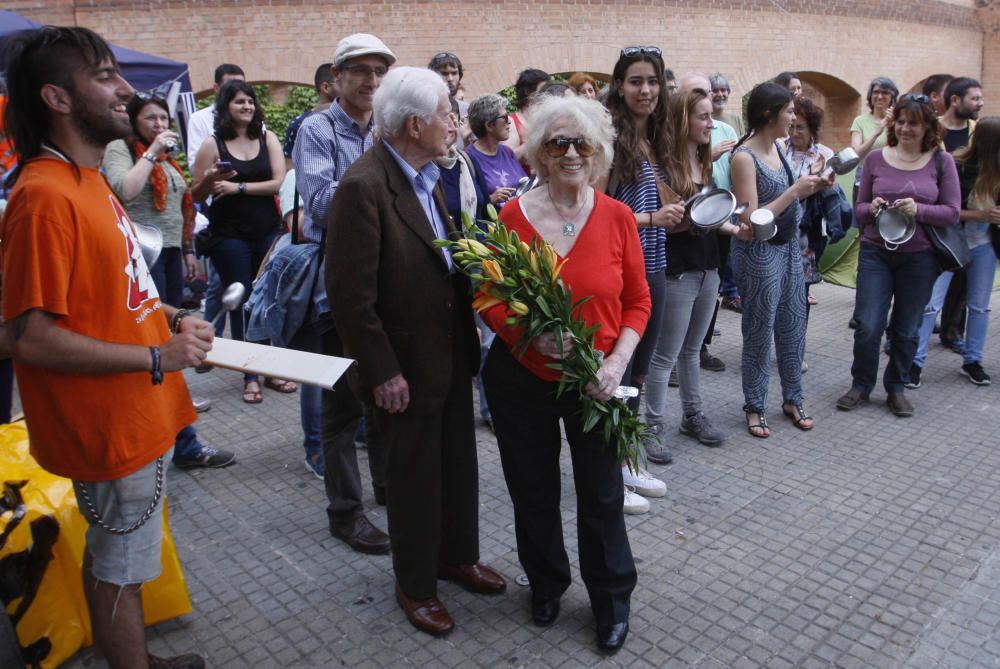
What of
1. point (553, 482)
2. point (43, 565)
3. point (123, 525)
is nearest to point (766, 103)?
point (553, 482)

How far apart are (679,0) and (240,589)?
1255cm

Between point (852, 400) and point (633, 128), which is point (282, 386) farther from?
point (852, 400)

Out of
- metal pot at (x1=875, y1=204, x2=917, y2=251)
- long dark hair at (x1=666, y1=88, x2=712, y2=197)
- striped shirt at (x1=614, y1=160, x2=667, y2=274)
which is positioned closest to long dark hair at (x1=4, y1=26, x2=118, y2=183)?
striped shirt at (x1=614, y1=160, x2=667, y2=274)

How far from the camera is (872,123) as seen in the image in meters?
8.95

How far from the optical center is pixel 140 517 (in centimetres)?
252

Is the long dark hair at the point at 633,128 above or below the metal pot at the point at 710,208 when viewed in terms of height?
above

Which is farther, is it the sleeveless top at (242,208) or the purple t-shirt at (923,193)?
the sleeveless top at (242,208)

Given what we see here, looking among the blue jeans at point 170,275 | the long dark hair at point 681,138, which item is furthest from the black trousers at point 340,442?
the long dark hair at point 681,138

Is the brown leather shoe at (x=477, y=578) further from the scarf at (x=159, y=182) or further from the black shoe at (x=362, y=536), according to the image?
the scarf at (x=159, y=182)

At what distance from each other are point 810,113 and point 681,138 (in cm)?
251

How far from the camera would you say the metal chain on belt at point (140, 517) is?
8.10ft

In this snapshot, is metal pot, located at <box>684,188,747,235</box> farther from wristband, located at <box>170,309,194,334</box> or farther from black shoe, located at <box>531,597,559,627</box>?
wristband, located at <box>170,309,194,334</box>

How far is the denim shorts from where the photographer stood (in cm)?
245

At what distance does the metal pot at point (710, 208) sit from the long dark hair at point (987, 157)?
2722 millimetres
